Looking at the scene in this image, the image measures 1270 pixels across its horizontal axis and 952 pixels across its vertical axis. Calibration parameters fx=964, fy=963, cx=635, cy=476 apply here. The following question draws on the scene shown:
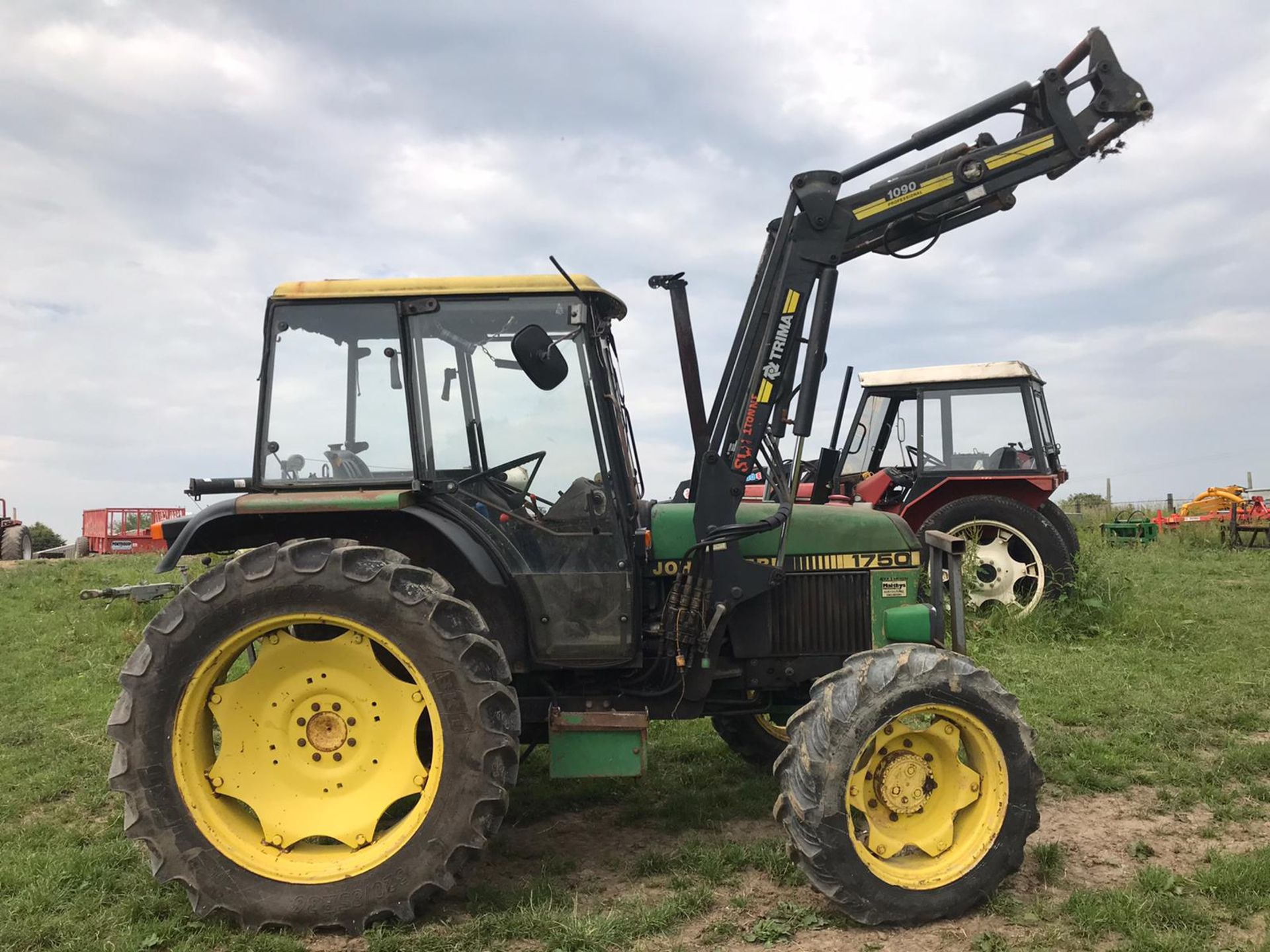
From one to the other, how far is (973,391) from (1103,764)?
20.0 ft

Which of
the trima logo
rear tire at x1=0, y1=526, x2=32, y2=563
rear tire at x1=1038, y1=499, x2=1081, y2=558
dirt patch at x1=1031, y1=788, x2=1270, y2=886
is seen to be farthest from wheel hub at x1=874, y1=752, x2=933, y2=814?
rear tire at x1=0, y1=526, x2=32, y2=563

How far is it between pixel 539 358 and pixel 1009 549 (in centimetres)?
778

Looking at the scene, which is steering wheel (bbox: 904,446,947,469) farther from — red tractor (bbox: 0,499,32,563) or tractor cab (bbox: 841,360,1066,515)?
red tractor (bbox: 0,499,32,563)

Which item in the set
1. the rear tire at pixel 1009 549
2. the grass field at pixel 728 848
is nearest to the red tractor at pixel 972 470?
the rear tire at pixel 1009 549

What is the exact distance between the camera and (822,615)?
482 centimetres

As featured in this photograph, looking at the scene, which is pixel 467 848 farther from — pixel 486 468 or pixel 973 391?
pixel 973 391

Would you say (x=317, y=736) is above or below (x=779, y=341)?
below

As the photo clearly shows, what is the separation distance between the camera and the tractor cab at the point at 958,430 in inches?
A: 428

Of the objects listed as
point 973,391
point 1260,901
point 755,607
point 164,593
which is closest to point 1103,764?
point 1260,901

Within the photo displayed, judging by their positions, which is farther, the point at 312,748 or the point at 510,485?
the point at 510,485

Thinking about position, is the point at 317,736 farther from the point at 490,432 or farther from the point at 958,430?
the point at 958,430

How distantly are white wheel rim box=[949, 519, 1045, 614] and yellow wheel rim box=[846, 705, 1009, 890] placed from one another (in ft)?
21.0

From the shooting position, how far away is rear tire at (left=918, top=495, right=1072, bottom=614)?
1010 centimetres

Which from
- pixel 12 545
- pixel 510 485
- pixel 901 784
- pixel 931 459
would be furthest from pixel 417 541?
pixel 12 545
